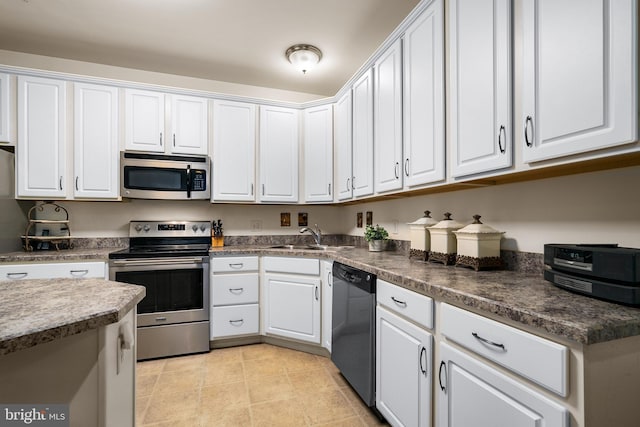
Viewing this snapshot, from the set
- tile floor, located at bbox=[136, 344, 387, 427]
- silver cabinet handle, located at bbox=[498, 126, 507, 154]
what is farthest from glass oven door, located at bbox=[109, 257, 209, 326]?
silver cabinet handle, located at bbox=[498, 126, 507, 154]

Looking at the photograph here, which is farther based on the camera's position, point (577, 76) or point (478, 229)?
point (478, 229)

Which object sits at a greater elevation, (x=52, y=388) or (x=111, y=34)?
(x=111, y=34)

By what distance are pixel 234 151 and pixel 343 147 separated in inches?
42.2

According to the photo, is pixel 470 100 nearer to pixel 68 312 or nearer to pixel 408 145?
pixel 408 145

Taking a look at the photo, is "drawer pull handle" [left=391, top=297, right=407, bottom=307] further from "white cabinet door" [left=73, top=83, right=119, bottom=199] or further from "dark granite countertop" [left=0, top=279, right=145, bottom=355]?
"white cabinet door" [left=73, top=83, right=119, bottom=199]

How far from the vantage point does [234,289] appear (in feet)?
8.83

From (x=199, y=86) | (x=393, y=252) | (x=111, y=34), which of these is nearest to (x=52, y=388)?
(x=393, y=252)

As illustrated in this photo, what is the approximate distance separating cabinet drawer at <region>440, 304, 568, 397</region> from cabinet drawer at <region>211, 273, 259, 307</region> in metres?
1.93

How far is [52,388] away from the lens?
0.77 m

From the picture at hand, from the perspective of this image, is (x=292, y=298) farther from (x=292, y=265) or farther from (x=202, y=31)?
(x=202, y=31)

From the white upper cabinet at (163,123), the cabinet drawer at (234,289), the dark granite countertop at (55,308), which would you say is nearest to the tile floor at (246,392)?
the cabinet drawer at (234,289)

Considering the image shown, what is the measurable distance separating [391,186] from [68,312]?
70.8 inches

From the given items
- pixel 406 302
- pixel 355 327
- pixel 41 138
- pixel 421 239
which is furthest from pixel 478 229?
pixel 41 138

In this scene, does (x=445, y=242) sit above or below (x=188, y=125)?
below
